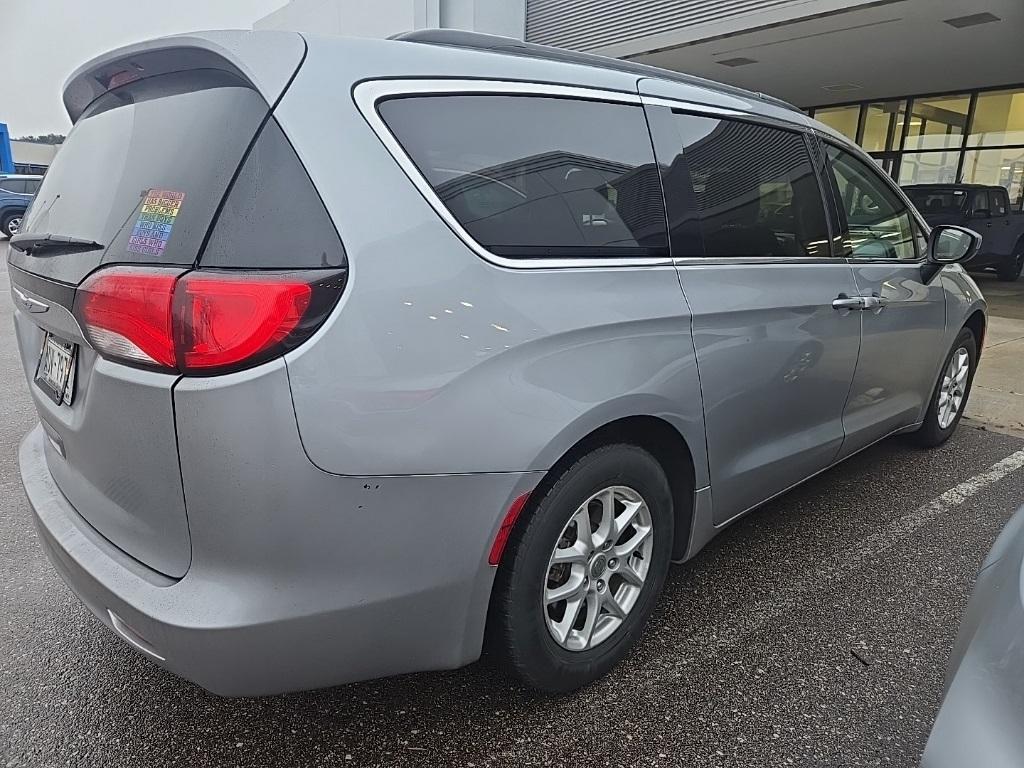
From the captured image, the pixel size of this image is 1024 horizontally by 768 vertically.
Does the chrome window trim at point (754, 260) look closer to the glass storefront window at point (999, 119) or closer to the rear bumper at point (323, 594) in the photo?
the rear bumper at point (323, 594)

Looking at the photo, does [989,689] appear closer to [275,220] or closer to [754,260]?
[275,220]

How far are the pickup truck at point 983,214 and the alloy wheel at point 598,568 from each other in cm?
1369

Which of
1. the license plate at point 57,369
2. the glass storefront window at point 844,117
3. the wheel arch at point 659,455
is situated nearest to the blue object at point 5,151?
the glass storefront window at point 844,117

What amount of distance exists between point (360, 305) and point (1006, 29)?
1225cm

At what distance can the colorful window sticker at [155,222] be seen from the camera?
4.97ft

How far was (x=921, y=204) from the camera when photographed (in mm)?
13594

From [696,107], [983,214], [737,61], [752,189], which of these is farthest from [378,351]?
[983,214]

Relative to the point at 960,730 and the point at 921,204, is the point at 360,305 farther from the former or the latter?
the point at 921,204

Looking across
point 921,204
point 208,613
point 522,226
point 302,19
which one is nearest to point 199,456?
point 208,613

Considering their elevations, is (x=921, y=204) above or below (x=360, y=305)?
below

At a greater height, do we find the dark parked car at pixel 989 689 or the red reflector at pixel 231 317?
the red reflector at pixel 231 317

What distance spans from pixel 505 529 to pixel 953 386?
362 centimetres

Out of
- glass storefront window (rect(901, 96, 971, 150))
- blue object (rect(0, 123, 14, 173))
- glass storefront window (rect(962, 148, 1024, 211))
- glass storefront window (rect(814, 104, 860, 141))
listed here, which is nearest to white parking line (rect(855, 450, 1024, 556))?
glass storefront window (rect(962, 148, 1024, 211))

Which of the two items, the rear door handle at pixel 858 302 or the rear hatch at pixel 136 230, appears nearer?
the rear hatch at pixel 136 230
